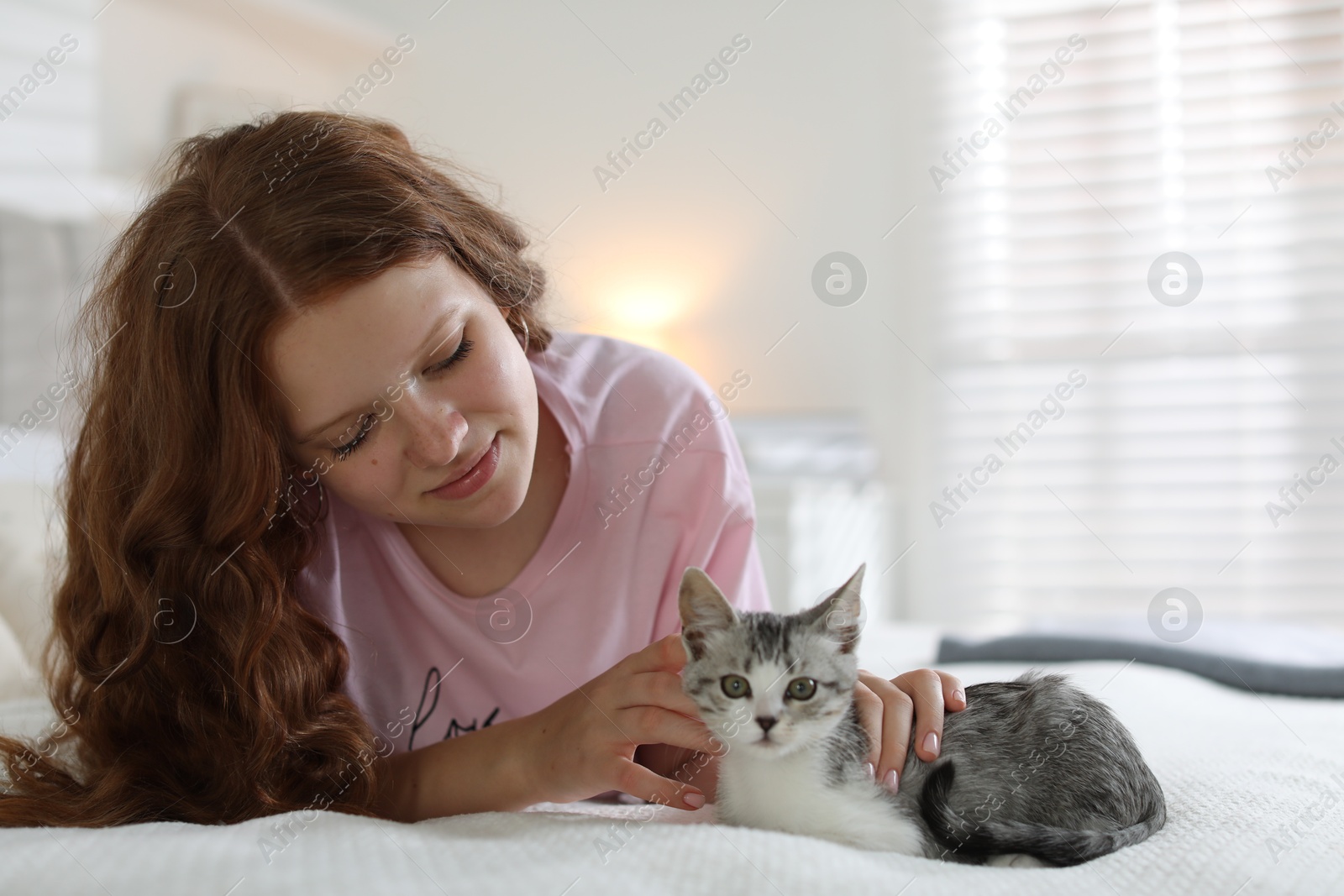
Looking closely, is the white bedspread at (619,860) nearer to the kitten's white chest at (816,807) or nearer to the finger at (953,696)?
the kitten's white chest at (816,807)

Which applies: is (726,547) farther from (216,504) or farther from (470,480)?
(216,504)

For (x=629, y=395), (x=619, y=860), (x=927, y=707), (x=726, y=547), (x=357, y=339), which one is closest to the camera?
(x=619, y=860)

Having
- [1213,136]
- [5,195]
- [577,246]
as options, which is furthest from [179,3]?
[1213,136]

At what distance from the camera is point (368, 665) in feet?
4.25

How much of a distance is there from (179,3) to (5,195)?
840mm

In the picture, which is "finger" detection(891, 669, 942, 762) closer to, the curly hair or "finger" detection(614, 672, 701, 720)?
"finger" detection(614, 672, 701, 720)

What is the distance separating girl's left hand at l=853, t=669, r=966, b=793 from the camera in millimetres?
832

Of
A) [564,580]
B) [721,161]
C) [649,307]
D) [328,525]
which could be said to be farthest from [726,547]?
[721,161]

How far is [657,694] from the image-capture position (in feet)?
2.84

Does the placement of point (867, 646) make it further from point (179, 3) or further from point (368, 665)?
point (179, 3)

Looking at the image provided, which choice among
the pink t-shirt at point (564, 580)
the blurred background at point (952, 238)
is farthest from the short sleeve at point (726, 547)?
the blurred background at point (952, 238)

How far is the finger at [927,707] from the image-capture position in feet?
2.73

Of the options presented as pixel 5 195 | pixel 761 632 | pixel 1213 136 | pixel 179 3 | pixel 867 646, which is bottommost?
pixel 867 646

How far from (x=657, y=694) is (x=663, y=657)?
0.03 m
